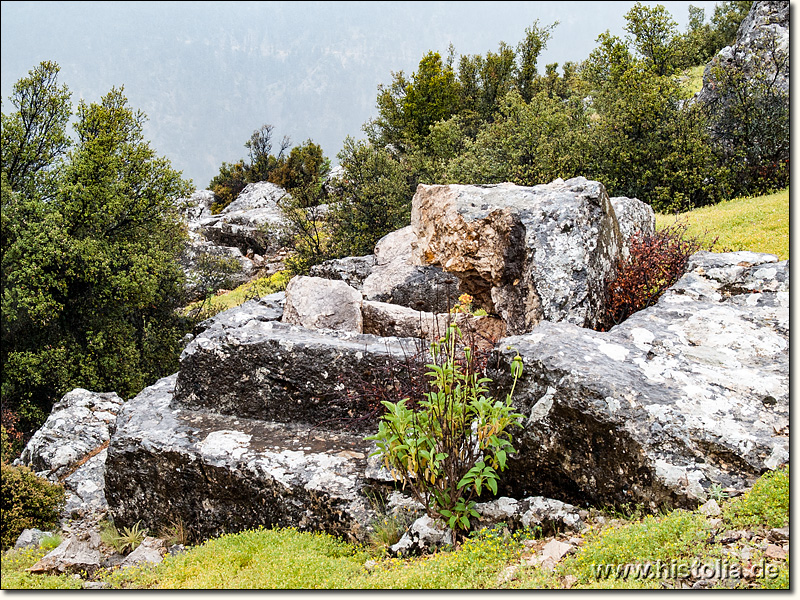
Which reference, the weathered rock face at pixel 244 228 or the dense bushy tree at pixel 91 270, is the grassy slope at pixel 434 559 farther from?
the weathered rock face at pixel 244 228

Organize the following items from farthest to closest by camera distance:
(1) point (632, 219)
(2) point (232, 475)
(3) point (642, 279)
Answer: (1) point (632, 219)
(3) point (642, 279)
(2) point (232, 475)

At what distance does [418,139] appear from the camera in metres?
34.1

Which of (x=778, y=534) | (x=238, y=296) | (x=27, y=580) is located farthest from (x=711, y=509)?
(x=238, y=296)

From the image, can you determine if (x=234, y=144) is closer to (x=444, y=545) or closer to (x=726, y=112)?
(x=726, y=112)

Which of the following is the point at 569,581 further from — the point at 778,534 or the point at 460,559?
the point at 778,534

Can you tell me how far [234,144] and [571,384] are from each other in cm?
4526

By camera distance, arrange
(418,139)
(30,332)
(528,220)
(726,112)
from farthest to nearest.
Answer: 1. (418,139)
2. (726,112)
3. (30,332)
4. (528,220)

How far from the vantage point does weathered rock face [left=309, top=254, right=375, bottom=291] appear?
12.5 meters

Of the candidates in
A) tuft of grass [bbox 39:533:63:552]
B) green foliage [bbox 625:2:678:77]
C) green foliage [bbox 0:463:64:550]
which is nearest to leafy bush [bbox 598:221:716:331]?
tuft of grass [bbox 39:533:63:552]

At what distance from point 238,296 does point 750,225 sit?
19.3 meters

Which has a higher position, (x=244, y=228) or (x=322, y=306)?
(x=244, y=228)

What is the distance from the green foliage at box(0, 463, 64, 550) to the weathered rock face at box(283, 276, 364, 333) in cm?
478

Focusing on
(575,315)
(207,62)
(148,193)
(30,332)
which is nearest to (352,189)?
(148,193)

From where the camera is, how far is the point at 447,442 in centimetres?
473
